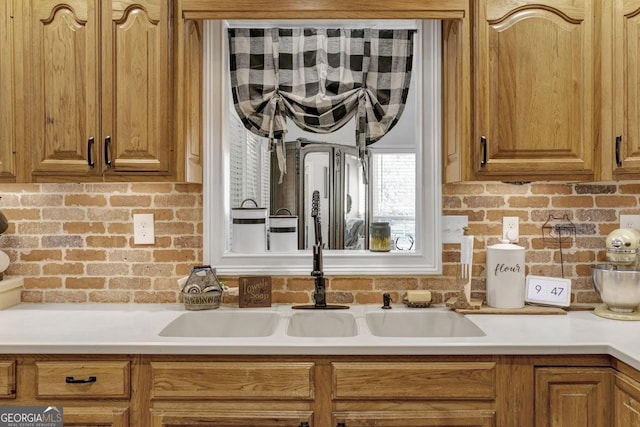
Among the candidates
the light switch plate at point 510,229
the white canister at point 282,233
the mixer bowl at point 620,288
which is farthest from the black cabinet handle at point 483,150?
the white canister at point 282,233

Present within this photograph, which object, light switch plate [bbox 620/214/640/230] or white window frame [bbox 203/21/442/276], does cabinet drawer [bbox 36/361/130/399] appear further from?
light switch plate [bbox 620/214/640/230]

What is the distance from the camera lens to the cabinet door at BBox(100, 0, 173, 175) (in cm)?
196

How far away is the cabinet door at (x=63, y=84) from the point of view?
1963 mm

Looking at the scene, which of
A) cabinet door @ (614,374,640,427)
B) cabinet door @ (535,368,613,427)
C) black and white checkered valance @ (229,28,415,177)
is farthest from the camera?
black and white checkered valance @ (229,28,415,177)

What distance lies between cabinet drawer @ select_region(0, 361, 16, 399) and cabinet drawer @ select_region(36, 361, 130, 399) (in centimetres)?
8

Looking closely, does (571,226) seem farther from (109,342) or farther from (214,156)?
(109,342)

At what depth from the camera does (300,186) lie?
9.88 feet

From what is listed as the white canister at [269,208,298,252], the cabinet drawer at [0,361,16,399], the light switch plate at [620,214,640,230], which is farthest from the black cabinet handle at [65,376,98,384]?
the light switch plate at [620,214,640,230]

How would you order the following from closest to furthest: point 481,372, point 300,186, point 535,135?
point 481,372
point 535,135
point 300,186

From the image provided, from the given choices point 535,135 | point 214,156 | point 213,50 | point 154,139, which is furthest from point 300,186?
point 535,135

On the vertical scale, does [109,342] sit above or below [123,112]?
below

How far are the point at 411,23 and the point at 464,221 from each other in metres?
0.99

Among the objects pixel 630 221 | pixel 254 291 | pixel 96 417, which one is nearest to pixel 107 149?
pixel 254 291

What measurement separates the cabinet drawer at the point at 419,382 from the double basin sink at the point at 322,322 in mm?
440
